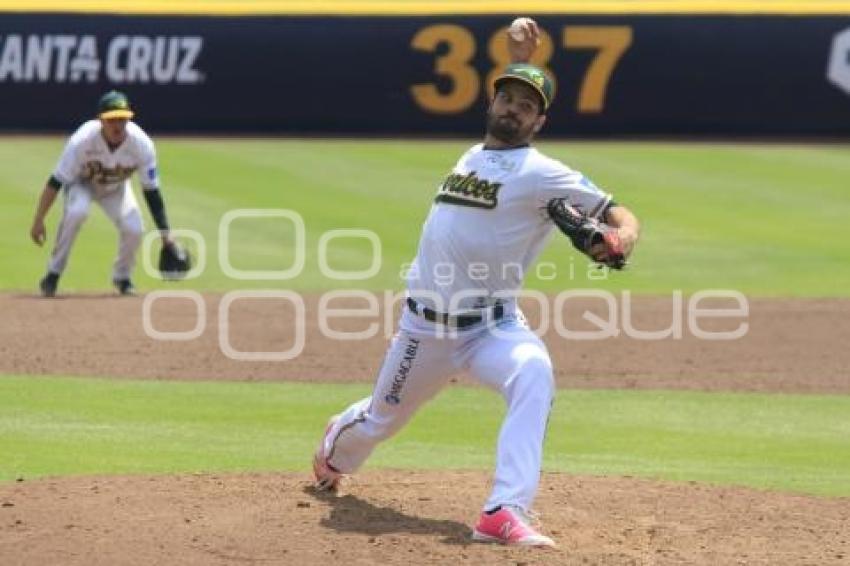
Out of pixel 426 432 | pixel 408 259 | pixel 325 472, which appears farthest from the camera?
pixel 408 259

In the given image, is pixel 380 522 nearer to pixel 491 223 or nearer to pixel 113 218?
pixel 491 223

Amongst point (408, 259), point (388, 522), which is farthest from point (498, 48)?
point (388, 522)

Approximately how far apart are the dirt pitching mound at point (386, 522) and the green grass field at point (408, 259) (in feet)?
2.02

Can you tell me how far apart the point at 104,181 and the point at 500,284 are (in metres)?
8.64

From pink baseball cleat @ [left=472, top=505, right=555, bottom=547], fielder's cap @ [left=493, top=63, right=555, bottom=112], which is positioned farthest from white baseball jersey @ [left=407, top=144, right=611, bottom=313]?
pink baseball cleat @ [left=472, top=505, right=555, bottom=547]

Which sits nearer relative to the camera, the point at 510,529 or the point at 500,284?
the point at 510,529

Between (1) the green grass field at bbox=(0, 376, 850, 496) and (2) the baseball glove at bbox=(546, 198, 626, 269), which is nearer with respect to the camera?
A: (2) the baseball glove at bbox=(546, 198, 626, 269)

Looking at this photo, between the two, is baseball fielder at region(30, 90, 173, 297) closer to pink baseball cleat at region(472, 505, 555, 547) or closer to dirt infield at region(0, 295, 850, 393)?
dirt infield at region(0, 295, 850, 393)

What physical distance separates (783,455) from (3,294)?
26.8ft

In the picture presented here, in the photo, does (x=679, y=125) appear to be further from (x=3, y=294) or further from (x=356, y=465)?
(x=356, y=465)

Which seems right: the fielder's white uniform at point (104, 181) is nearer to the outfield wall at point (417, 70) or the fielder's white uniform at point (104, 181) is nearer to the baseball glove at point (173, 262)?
Answer: the baseball glove at point (173, 262)

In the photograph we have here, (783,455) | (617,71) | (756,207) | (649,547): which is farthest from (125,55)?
(649,547)

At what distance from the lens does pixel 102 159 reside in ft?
50.9
